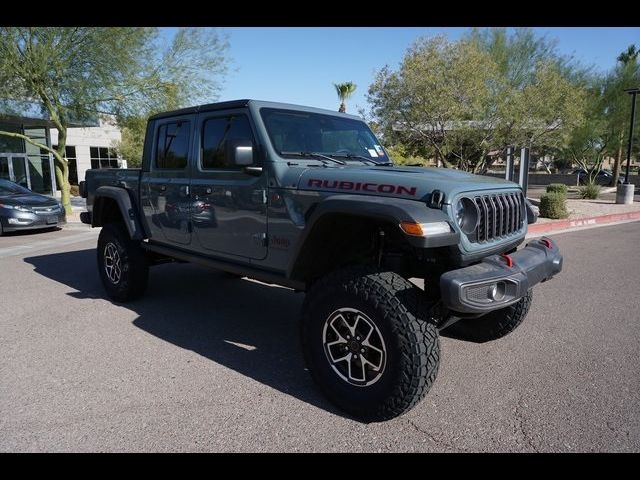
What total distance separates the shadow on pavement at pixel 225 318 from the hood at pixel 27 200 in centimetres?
489

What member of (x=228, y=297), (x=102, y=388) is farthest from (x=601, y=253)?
(x=102, y=388)

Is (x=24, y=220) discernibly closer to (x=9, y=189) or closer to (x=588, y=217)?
(x=9, y=189)

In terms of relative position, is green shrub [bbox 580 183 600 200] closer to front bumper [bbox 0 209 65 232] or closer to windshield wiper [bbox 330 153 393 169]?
windshield wiper [bbox 330 153 393 169]

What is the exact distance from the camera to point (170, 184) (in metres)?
4.54

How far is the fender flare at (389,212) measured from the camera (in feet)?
8.58

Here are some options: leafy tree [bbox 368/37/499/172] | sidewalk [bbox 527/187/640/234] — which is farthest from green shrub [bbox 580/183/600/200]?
leafy tree [bbox 368/37/499/172]

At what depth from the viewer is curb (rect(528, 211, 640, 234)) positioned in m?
11.7

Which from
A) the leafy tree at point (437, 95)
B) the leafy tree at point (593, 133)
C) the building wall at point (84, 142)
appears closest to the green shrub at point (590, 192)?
the leafy tree at point (593, 133)

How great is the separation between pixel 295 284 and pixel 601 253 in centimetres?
727

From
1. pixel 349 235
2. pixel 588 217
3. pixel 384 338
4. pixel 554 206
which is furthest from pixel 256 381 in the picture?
pixel 588 217

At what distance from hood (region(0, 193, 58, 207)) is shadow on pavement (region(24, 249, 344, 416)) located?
489 centimetres
